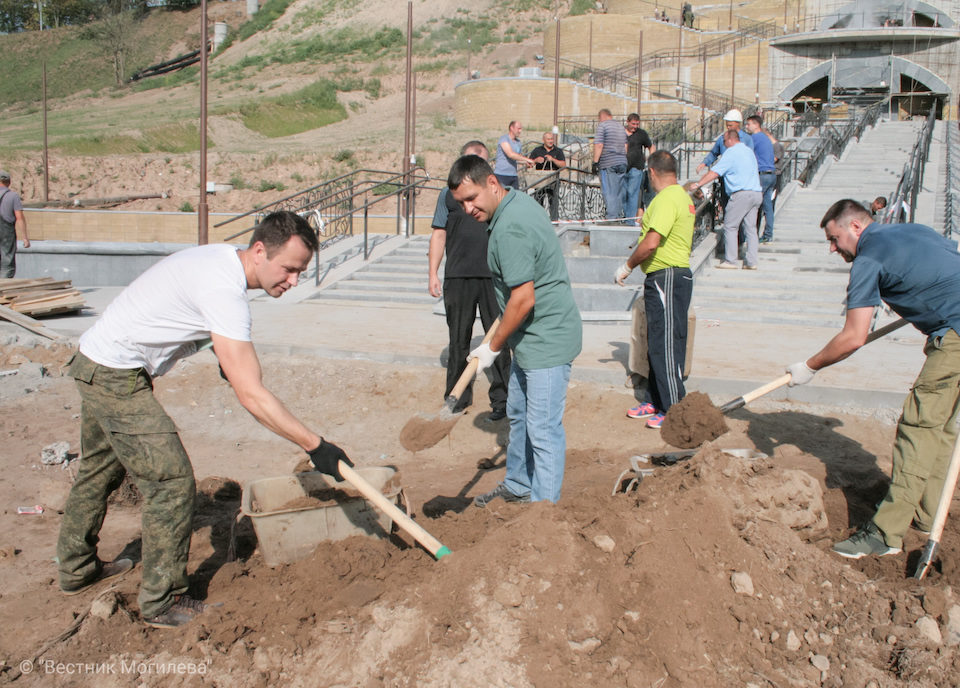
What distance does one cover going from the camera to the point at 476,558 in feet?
11.8

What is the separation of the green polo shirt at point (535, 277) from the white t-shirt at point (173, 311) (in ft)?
4.46

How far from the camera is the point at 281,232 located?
11.2ft

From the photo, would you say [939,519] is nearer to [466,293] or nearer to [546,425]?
[546,425]

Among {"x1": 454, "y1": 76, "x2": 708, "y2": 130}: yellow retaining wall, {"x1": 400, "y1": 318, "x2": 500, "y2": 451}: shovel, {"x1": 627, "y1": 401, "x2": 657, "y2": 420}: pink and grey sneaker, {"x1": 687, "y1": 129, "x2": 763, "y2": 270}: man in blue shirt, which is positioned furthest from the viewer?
{"x1": 454, "y1": 76, "x2": 708, "y2": 130}: yellow retaining wall

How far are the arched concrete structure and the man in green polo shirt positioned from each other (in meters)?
41.9

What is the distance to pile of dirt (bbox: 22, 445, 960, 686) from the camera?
3154 mm

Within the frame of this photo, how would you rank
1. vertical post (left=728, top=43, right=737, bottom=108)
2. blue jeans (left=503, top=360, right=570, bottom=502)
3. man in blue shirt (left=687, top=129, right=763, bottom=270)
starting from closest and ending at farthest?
blue jeans (left=503, top=360, right=570, bottom=502) → man in blue shirt (left=687, top=129, right=763, bottom=270) → vertical post (left=728, top=43, right=737, bottom=108)

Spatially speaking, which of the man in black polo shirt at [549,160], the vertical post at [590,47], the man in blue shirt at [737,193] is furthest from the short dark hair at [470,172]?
the vertical post at [590,47]

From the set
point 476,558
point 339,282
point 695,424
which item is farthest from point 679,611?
point 339,282

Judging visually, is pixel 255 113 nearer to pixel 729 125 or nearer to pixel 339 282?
pixel 339 282

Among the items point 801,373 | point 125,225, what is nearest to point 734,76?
point 125,225

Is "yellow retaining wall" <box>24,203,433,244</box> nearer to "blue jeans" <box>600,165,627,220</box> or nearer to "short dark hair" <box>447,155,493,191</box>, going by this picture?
"blue jeans" <box>600,165,627,220</box>

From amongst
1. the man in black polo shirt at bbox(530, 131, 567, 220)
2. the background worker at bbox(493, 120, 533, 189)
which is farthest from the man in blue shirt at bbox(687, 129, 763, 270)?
the man in black polo shirt at bbox(530, 131, 567, 220)

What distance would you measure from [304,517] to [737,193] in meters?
8.64
